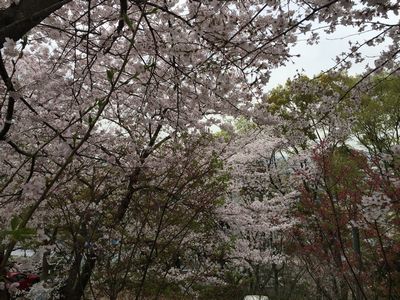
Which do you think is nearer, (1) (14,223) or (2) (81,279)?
(1) (14,223)

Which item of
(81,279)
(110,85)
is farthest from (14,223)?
(81,279)

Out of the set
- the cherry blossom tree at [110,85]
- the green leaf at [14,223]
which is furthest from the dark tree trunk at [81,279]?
the green leaf at [14,223]

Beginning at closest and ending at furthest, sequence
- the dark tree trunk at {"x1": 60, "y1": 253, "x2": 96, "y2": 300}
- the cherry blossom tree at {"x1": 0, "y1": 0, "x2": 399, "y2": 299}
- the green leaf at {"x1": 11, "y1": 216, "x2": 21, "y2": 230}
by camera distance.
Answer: the green leaf at {"x1": 11, "y1": 216, "x2": 21, "y2": 230}
the cherry blossom tree at {"x1": 0, "y1": 0, "x2": 399, "y2": 299}
the dark tree trunk at {"x1": 60, "y1": 253, "x2": 96, "y2": 300}

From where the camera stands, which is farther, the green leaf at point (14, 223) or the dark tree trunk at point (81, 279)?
the dark tree trunk at point (81, 279)

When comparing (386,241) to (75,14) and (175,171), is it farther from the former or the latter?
(75,14)

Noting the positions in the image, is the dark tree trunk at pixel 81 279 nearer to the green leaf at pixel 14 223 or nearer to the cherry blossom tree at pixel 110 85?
the cherry blossom tree at pixel 110 85

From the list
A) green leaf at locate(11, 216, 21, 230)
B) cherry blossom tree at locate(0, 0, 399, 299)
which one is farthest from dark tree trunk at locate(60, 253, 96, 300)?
green leaf at locate(11, 216, 21, 230)

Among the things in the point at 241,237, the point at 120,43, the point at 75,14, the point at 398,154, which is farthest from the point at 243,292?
the point at 398,154

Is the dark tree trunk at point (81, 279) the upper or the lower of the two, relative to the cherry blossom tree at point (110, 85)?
lower

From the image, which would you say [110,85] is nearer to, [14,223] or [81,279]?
[14,223]

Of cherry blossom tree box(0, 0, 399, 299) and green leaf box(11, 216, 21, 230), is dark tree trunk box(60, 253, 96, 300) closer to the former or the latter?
cherry blossom tree box(0, 0, 399, 299)

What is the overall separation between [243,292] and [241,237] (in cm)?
249

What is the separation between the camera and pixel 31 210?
35.9 inches

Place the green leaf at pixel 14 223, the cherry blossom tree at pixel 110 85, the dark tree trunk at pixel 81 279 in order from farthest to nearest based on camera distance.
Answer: the dark tree trunk at pixel 81 279, the cherry blossom tree at pixel 110 85, the green leaf at pixel 14 223
